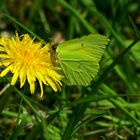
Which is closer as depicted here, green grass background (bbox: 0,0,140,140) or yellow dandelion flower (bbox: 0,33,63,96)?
yellow dandelion flower (bbox: 0,33,63,96)

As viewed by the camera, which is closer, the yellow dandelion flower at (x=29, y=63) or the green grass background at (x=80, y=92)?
the yellow dandelion flower at (x=29, y=63)

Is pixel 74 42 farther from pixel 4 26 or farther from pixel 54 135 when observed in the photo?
pixel 4 26

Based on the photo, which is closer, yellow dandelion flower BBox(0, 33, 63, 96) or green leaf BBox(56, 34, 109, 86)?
yellow dandelion flower BBox(0, 33, 63, 96)

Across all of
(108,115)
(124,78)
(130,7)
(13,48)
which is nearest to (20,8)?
(130,7)
